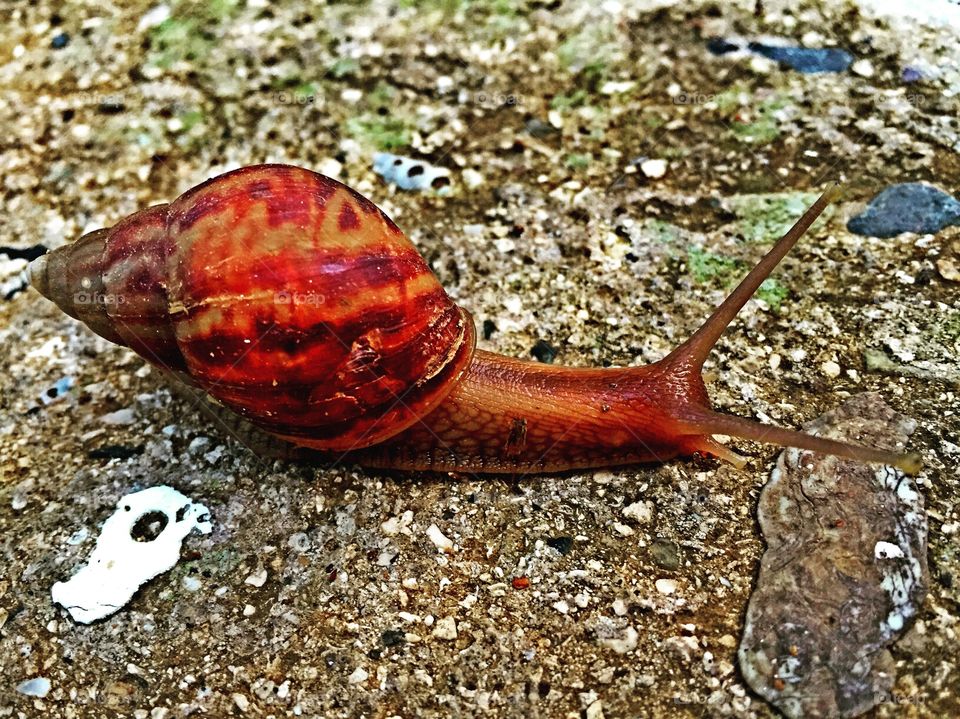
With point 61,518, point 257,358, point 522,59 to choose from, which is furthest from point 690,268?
point 61,518

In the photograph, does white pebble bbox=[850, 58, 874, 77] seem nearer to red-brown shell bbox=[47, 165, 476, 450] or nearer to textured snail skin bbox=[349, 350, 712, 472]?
textured snail skin bbox=[349, 350, 712, 472]

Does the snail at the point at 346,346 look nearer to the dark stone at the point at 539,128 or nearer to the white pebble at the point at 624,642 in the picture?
the white pebble at the point at 624,642

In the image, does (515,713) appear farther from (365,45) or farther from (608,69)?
(365,45)

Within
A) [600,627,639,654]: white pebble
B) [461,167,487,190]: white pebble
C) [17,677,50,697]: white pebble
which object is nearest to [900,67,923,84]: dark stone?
[461,167,487,190]: white pebble

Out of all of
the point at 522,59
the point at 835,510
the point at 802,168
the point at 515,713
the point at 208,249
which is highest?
the point at 208,249

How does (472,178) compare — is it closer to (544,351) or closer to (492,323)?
(492,323)

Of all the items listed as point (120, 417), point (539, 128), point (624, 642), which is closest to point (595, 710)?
point (624, 642)

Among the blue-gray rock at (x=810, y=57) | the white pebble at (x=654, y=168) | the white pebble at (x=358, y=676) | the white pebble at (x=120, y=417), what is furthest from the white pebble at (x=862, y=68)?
the white pebble at (x=120, y=417)
